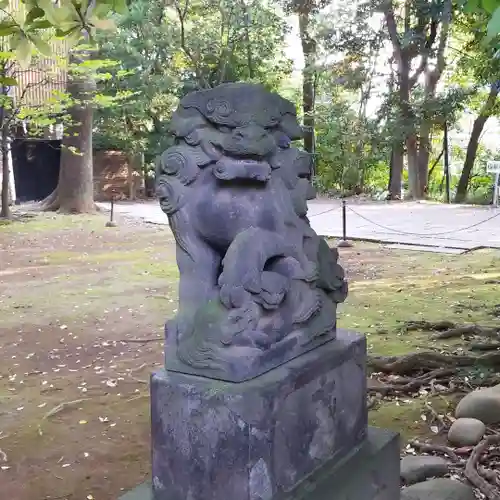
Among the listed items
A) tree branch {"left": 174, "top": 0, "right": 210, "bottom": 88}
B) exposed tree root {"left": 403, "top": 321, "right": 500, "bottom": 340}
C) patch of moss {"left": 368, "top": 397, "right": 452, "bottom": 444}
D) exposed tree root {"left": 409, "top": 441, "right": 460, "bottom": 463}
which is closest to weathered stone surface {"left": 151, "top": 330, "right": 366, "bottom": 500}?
exposed tree root {"left": 409, "top": 441, "right": 460, "bottom": 463}

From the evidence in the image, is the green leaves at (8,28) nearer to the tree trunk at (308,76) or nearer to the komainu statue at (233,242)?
the komainu statue at (233,242)

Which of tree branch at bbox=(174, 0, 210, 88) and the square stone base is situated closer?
the square stone base

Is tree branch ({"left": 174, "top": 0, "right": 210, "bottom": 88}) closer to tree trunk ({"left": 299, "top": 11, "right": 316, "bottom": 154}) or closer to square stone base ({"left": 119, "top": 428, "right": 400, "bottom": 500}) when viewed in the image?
tree trunk ({"left": 299, "top": 11, "right": 316, "bottom": 154})

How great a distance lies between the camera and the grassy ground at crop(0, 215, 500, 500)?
3.42 m

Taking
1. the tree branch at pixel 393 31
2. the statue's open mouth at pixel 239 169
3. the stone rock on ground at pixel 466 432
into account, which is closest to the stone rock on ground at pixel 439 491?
the stone rock on ground at pixel 466 432

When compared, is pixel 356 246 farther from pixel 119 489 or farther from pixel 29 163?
pixel 29 163

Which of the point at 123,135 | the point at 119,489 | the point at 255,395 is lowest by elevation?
the point at 119,489

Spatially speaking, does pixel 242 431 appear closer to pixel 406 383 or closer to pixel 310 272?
pixel 310 272

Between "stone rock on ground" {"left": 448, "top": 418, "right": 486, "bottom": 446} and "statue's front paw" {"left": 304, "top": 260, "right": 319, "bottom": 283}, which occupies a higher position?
"statue's front paw" {"left": 304, "top": 260, "right": 319, "bottom": 283}

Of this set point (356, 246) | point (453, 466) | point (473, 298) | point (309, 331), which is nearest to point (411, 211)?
point (356, 246)

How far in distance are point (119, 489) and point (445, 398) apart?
6.68 feet

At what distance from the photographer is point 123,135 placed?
19.9 m

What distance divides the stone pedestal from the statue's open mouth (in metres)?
0.60

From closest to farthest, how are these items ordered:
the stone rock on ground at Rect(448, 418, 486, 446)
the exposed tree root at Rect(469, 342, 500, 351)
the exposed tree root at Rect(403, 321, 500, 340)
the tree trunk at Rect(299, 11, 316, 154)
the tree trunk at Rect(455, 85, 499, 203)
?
the stone rock on ground at Rect(448, 418, 486, 446) < the exposed tree root at Rect(469, 342, 500, 351) < the exposed tree root at Rect(403, 321, 500, 340) < the tree trunk at Rect(455, 85, 499, 203) < the tree trunk at Rect(299, 11, 316, 154)
